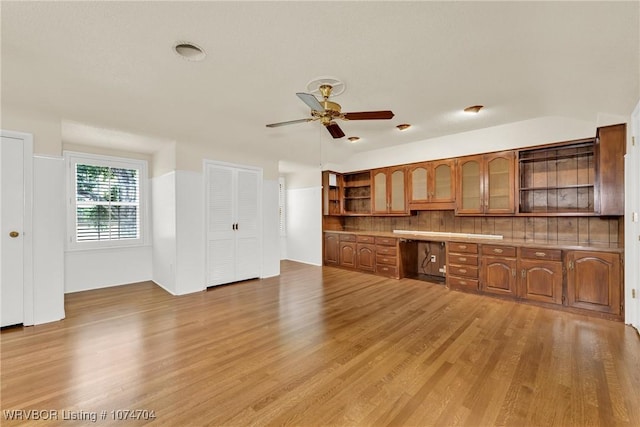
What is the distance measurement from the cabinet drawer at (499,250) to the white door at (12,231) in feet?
19.1

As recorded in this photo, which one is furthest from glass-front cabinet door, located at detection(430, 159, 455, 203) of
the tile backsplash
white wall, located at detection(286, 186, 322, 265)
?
white wall, located at detection(286, 186, 322, 265)

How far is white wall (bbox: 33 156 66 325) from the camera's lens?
3.25m

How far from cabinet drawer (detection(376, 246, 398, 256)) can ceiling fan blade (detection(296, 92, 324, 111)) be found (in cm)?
346

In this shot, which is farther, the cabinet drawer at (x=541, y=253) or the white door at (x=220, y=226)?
the white door at (x=220, y=226)

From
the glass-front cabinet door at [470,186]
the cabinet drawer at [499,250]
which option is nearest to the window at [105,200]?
the glass-front cabinet door at [470,186]

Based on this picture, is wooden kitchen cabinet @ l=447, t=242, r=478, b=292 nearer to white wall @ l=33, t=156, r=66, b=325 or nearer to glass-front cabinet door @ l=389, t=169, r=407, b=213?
glass-front cabinet door @ l=389, t=169, r=407, b=213

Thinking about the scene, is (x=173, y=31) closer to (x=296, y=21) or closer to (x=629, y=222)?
(x=296, y=21)

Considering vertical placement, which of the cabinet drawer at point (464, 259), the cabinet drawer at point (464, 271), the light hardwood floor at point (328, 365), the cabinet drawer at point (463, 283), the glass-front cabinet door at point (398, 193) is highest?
the glass-front cabinet door at point (398, 193)

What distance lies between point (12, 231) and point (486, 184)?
20.2ft

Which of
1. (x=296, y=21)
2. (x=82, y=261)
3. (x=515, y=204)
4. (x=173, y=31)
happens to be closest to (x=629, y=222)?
(x=515, y=204)

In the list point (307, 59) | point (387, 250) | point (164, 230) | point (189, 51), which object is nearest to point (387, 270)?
point (387, 250)

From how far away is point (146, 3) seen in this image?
5.17 ft

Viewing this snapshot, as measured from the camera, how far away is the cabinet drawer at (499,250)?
3.91 meters

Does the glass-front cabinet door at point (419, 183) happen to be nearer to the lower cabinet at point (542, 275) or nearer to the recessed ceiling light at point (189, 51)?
the lower cabinet at point (542, 275)
